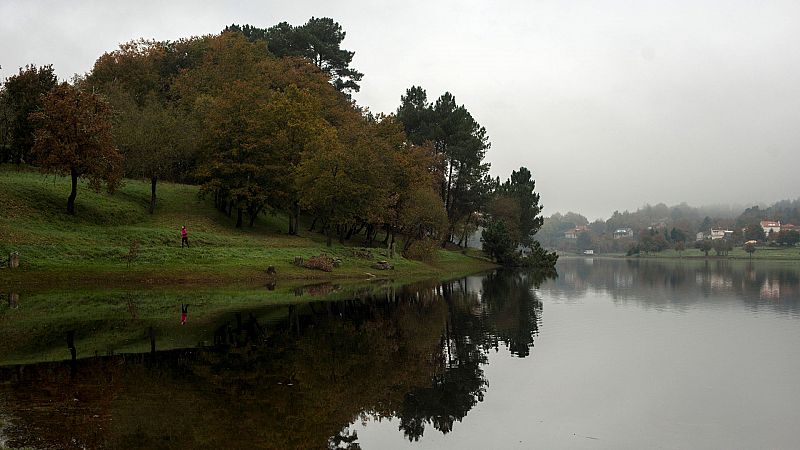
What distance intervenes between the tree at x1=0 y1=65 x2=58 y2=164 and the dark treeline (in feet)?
0.46

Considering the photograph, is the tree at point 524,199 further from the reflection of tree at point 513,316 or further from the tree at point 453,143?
the reflection of tree at point 513,316

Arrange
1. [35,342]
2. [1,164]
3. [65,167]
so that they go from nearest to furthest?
[35,342], [65,167], [1,164]

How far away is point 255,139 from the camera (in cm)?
7169

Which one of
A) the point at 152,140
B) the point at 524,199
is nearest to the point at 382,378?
the point at 152,140

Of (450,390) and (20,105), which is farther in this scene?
(20,105)

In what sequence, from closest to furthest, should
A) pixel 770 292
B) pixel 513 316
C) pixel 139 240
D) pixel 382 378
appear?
1. pixel 382 378
2. pixel 513 316
3. pixel 139 240
4. pixel 770 292

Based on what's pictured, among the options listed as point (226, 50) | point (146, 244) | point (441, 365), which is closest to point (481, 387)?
point (441, 365)

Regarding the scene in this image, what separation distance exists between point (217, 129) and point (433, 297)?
127ft

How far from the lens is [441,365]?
21734mm

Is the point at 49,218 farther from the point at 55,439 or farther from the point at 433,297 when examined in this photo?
the point at 55,439

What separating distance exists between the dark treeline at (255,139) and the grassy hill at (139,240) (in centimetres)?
261

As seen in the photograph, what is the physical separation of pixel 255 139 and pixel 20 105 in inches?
1023

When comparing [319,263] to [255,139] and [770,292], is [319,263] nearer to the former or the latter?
[255,139]

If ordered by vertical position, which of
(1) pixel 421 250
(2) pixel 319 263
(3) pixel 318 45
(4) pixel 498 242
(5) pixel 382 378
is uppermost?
(3) pixel 318 45
